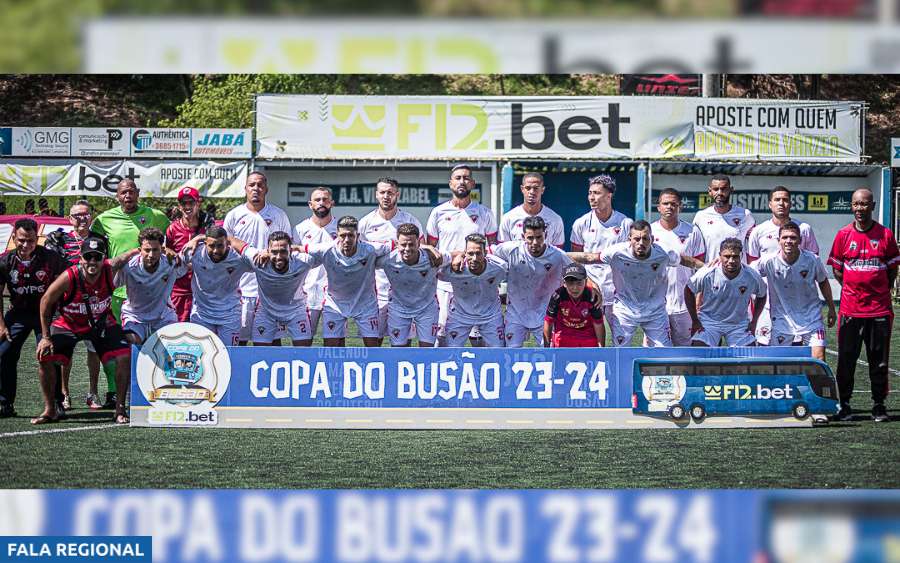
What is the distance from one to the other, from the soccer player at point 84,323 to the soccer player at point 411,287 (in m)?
2.21

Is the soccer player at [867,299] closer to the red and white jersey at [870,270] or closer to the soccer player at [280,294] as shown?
the red and white jersey at [870,270]

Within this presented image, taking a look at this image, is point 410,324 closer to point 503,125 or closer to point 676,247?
point 676,247

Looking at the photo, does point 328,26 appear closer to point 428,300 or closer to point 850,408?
point 428,300

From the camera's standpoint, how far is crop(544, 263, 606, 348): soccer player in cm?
847

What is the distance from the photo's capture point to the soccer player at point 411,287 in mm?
8289

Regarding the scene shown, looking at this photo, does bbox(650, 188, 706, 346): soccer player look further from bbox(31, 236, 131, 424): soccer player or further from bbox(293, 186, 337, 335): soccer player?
bbox(31, 236, 131, 424): soccer player

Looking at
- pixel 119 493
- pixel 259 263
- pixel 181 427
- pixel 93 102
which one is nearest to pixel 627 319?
pixel 259 263

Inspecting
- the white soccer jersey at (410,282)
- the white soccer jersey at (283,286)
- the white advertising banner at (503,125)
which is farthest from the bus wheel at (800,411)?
the white advertising banner at (503,125)

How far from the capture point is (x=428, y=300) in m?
8.84

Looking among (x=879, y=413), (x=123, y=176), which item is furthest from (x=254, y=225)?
(x=123, y=176)

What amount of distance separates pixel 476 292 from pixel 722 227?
2.63 metres

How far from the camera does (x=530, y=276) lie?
878 centimetres

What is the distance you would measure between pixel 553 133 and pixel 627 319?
435 inches

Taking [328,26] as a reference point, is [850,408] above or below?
below
